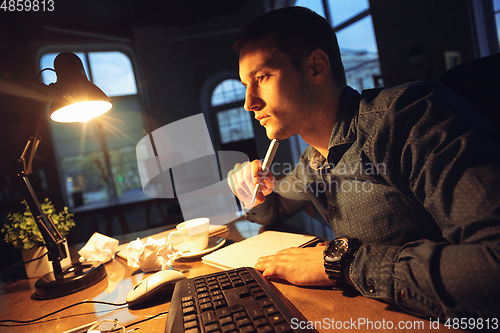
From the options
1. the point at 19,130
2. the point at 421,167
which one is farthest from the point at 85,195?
the point at 421,167

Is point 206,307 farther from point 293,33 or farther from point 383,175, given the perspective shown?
point 293,33

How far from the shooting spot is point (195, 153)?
669 cm

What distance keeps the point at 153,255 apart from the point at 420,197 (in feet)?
2.36

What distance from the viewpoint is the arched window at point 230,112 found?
6.47 metres

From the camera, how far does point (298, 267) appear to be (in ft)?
2.15

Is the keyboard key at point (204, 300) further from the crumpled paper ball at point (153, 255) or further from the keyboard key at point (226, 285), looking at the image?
the crumpled paper ball at point (153, 255)

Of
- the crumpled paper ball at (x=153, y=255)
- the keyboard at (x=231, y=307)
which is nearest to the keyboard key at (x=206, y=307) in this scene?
the keyboard at (x=231, y=307)

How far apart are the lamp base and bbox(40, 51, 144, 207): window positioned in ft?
18.2

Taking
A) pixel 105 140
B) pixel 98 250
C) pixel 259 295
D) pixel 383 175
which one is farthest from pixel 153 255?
pixel 105 140

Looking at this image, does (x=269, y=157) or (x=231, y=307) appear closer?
(x=231, y=307)

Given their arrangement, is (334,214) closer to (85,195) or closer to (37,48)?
(85,195)

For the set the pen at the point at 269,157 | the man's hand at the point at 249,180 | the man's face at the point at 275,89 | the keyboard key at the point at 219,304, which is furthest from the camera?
the man's hand at the point at 249,180

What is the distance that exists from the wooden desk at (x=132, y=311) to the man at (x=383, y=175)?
26 mm

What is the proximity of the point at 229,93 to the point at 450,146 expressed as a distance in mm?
6271
